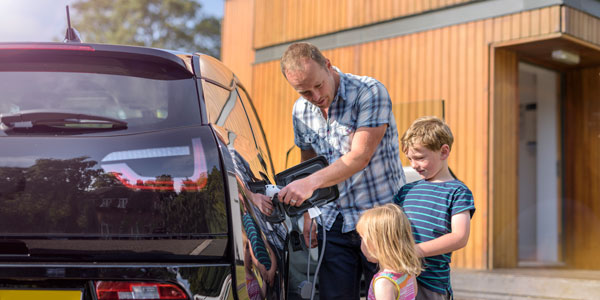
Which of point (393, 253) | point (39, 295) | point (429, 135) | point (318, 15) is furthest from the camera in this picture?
point (318, 15)

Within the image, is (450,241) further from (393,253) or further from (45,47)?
(45,47)

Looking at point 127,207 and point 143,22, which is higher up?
point 143,22

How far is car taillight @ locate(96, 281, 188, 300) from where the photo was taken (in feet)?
5.63

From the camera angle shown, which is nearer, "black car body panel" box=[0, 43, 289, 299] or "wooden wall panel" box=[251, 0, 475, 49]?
"black car body panel" box=[0, 43, 289, 299]

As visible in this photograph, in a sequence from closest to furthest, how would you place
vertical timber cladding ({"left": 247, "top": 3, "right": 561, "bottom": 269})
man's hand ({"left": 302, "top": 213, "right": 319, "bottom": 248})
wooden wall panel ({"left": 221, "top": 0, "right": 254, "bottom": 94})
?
1. man's hand ({"left": 302, "top": 213, "right": 319, "bottom": 248})
2. vertical timber cladding ({"left": 247, "top": 3, "right": 561, "bottom": 269})
3. wooden wall panel ({"left": 221, "top": 0, "right": 254, "bottom": 94})

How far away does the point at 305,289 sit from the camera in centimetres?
272

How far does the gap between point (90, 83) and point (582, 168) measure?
9229 mm

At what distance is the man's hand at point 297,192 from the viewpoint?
7.61 ft

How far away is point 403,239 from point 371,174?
0.61m

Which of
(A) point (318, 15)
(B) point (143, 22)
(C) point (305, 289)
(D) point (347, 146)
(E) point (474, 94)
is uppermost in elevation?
(B) point (143, 22)

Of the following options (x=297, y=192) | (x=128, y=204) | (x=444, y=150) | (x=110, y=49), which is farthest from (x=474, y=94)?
(x=128, y=204)

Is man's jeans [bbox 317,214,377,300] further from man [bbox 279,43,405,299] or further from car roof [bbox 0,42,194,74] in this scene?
car roof [bbox 0,42,194,74]

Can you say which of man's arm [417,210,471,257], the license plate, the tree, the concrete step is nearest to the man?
man's arm [417,210,471,257]

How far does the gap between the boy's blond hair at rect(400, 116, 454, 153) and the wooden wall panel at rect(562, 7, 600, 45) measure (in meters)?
5.95
